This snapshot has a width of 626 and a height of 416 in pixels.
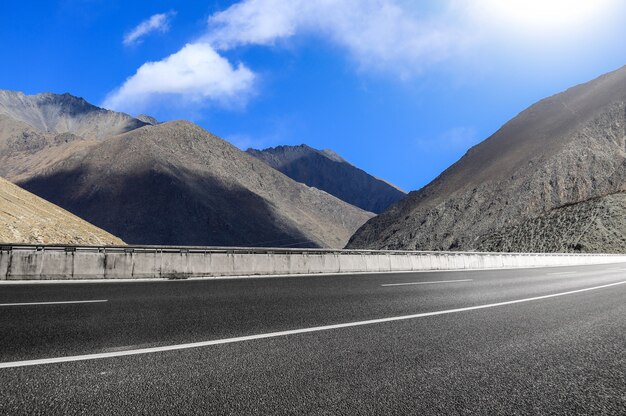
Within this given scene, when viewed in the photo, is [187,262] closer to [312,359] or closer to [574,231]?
[312,359]

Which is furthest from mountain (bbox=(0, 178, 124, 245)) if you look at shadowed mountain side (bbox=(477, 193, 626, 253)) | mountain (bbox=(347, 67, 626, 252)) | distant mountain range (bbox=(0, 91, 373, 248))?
distant mountain range (bbox=(0, 91, 373, 248))

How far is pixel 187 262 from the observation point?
51.9 ft

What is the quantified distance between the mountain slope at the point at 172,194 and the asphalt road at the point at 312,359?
12752 centimetres

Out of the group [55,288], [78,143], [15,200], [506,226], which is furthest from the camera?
[78,143]

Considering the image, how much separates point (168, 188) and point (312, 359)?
149012mm

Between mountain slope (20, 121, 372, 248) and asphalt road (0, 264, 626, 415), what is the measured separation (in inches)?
5021

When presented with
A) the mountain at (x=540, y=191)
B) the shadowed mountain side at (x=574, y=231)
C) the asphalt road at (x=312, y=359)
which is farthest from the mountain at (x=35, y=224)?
the mountain at (x=540, y=191)

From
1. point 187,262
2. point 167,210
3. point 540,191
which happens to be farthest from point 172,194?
point 187,262

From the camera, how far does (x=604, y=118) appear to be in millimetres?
83625

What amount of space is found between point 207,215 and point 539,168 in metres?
99.8

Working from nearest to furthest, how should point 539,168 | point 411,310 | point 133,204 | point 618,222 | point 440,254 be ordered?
point 411,310, point 440,254, point 618,222, point 539,168, point 133,204

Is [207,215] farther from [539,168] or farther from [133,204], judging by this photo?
[539,168]

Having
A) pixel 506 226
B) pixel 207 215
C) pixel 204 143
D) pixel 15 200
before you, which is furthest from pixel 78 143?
pixel 506 226

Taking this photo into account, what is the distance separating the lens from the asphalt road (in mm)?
3264
